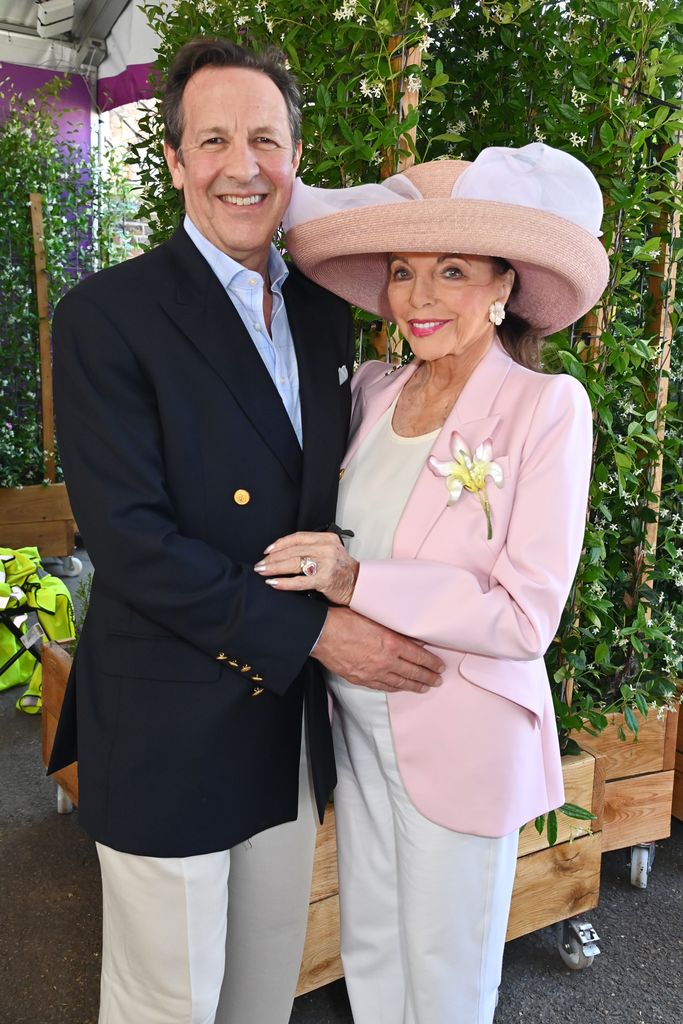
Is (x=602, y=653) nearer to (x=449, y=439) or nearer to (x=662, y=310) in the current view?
(x=662, y=310)

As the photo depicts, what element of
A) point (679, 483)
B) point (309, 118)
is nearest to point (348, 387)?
point (309, 118)

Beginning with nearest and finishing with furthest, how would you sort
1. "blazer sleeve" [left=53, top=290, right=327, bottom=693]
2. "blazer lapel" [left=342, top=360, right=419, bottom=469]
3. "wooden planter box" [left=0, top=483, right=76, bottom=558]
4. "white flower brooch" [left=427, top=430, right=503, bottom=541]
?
"blazer sleeve" [left=53, top=290, right=327, bottom=693] < "white flower brooch" [left=427, top=430, right=503, bottom=541] < "blazer lapel" [left=342, top=360, right=419, bottom=469] < "wooden planter box" [left=0, top=483, right=76, bottom=558]

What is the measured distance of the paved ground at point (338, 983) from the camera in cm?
Result: 214

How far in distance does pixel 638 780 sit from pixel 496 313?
5.63 ft

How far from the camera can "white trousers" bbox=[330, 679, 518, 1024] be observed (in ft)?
4.85

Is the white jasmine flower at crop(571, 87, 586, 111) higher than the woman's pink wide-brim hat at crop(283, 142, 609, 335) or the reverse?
higher

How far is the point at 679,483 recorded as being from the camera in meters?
2.53

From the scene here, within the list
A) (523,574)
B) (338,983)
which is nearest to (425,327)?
(523,574)

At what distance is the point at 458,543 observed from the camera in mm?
1425

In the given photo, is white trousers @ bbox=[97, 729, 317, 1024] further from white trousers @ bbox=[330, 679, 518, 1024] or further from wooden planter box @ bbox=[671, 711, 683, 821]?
wooden planter box @ bbox=[671, 711, 683, 821]

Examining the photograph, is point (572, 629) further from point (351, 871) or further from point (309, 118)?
point (309, 118)

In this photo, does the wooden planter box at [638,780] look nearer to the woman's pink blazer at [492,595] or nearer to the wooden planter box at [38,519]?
the woman's pink blazer at [492,595]

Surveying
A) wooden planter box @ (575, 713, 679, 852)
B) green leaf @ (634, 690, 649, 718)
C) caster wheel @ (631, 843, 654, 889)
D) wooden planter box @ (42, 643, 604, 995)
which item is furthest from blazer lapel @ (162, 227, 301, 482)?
caster wheel @ (631, 843, 654, 889)

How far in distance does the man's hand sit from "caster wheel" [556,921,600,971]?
3.99 ft
